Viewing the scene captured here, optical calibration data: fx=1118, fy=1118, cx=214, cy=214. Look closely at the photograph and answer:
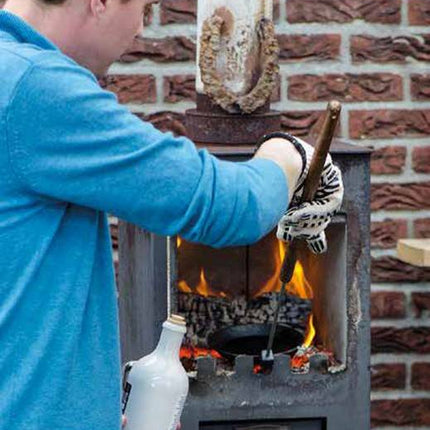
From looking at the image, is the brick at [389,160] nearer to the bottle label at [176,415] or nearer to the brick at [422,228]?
the brick at [422,228]

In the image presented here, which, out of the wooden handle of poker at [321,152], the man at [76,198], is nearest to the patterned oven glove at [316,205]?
the wooden handle of poker at [321,152]

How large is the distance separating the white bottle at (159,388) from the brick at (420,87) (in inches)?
42.9

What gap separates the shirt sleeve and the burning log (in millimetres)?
881

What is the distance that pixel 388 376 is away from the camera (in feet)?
8.27

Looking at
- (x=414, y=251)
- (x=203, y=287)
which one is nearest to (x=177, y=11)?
(x=203, y=287)

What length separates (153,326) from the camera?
6.52 feet

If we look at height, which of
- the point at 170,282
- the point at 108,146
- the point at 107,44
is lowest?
the point at 170,282

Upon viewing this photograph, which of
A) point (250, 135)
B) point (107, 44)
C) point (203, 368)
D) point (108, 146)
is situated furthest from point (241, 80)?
point (108, 146)

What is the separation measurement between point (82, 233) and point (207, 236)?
15cm

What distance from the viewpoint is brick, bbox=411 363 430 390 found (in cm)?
252

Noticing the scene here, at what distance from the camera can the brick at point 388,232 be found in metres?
2.47

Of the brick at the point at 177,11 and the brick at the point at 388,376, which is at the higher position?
the brick at the point at 177,11

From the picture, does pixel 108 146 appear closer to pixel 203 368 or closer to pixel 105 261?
pixel 105 261

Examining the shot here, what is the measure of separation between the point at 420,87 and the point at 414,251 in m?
0.41
